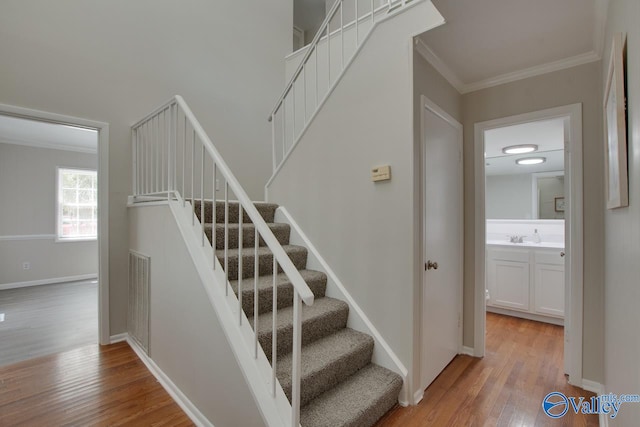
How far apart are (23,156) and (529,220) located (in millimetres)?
8474

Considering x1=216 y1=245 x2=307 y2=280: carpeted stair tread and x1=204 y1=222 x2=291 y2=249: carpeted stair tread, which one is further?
x1=204 y1=222 x2=291 y2=249: carpeted stair tread

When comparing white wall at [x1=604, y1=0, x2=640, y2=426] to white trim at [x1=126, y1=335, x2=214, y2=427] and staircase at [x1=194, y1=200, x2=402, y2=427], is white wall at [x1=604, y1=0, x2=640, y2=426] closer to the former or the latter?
staircase at [x1=194, y1=200, x2=402, y2=427]

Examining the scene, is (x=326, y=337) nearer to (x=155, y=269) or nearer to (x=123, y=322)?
(x=155, y=269)

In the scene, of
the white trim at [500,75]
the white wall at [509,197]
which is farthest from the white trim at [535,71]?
the white wall at [509,197]

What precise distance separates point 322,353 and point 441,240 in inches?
50.0

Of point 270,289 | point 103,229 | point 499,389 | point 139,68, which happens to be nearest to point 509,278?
point 499,389

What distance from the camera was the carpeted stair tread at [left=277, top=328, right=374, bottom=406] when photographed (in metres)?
1.61

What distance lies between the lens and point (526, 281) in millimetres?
3451

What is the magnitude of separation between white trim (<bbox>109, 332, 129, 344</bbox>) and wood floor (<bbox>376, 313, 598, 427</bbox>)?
2.67 meters

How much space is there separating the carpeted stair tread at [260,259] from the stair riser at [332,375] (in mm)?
863

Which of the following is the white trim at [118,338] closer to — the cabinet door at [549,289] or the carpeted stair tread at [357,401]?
the carpeted stair tread at [357,401]

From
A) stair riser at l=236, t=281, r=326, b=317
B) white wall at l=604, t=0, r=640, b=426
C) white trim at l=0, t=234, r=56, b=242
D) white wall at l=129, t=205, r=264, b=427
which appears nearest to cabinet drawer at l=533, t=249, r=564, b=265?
white wall at l=604, t=0, r=640, b=426

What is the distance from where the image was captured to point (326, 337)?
2.07 m

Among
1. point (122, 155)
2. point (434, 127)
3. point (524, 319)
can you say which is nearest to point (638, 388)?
point (434, 127)
